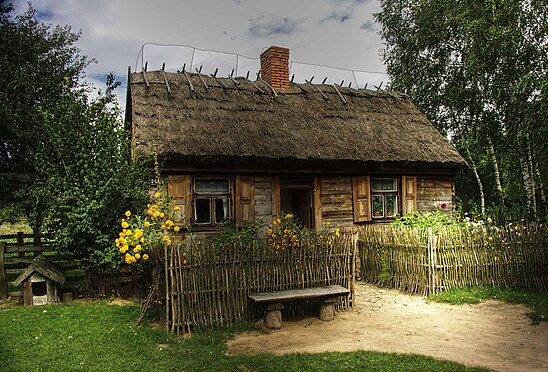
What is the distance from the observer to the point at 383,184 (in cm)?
1243

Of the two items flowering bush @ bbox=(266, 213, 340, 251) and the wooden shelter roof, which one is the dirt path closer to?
flowering bush @ bbox=(266, 213, 340, 251)

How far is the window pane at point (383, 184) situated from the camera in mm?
12319

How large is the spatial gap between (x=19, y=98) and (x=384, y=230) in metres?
10.6

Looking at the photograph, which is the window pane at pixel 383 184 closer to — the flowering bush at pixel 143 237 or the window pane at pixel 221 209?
the window pane at pixel 221 209

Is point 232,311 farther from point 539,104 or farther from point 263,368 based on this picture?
point 539,104

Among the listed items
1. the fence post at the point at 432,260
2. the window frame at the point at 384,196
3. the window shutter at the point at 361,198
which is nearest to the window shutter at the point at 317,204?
the window shutter at the point at 361,198

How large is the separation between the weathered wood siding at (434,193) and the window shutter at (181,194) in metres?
6.43

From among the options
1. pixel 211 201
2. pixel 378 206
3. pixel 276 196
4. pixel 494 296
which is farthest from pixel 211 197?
pixel 494 296

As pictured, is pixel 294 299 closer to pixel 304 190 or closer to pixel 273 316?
pixel 273 316

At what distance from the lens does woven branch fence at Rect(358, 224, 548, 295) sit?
8781 millimetres

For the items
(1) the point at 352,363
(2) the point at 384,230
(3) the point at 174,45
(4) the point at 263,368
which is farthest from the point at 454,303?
(3) the point at 174,45

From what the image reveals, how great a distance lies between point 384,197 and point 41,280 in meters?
8.49

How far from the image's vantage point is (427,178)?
1280 centimetres

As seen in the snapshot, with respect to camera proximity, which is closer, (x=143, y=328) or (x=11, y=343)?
(x=11, y=343)
